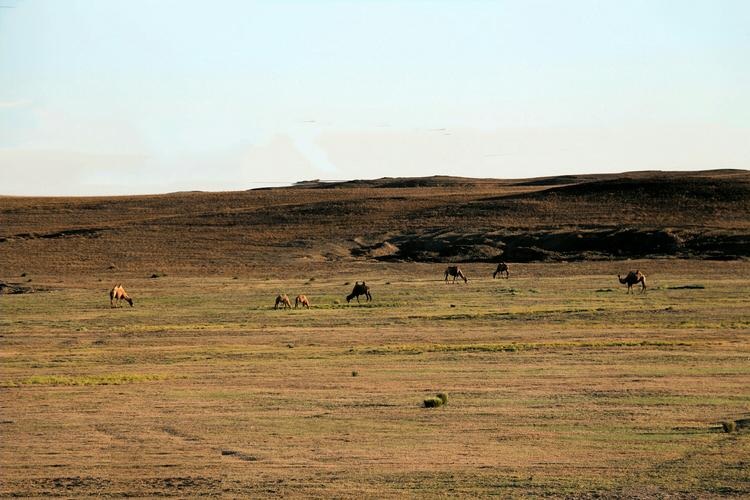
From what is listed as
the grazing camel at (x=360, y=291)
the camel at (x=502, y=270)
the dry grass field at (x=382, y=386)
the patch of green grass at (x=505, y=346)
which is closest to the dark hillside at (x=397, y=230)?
the dry grass field at (x=382, y=386)

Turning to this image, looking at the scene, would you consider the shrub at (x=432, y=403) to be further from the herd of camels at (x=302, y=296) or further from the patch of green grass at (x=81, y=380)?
the herd of camels at (x=302, y=296)

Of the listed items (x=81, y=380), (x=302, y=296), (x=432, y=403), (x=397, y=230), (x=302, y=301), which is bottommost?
(x=81, y=380)

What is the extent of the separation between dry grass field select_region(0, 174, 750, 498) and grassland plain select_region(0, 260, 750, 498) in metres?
0.07

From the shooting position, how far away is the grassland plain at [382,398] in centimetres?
1584

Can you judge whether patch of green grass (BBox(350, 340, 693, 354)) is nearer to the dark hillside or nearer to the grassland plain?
the grassland plain

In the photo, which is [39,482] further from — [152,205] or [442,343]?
[152,205]

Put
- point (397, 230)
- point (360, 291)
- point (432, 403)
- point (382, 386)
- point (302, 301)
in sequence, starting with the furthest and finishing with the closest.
→ point (397, 230), point (360, 291), point (302, 301), point (382, 386), point (432, 403)

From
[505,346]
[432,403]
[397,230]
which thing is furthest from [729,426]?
[397,230]

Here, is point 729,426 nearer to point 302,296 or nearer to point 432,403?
point 432,403

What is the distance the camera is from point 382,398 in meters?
22.1

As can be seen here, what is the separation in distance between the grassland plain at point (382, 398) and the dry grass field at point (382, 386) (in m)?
0.07

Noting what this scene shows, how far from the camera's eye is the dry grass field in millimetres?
15969

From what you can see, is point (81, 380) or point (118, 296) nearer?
point (81, 380)

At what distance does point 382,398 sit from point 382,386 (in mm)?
1657
